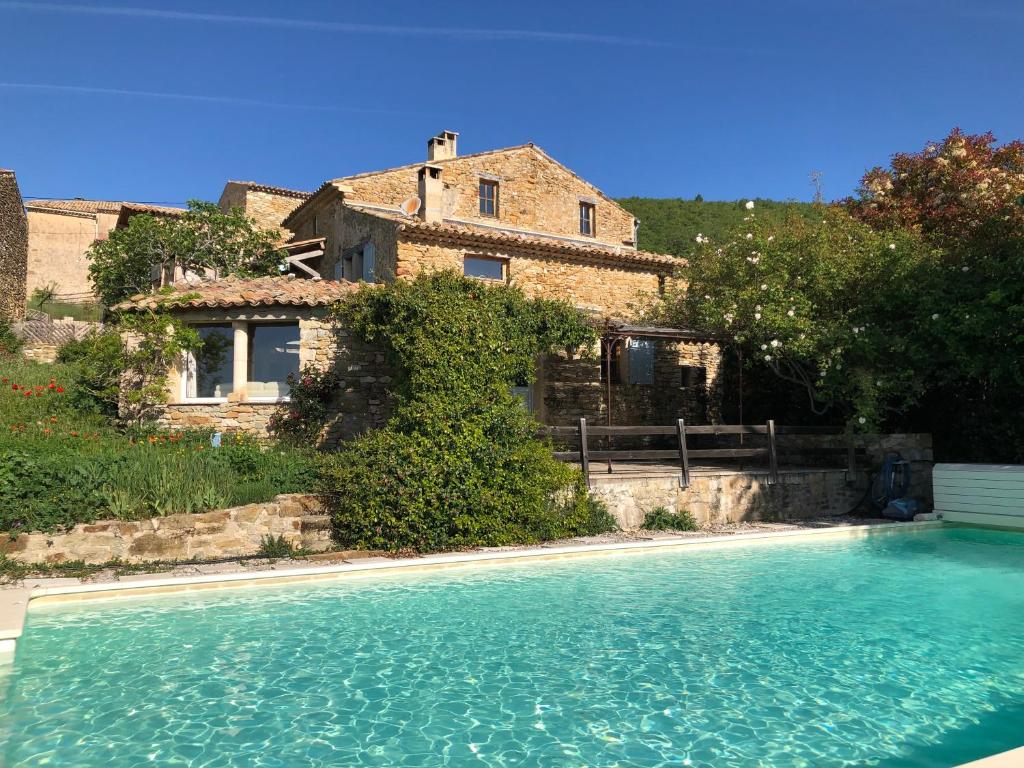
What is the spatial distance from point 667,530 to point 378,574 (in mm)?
5422

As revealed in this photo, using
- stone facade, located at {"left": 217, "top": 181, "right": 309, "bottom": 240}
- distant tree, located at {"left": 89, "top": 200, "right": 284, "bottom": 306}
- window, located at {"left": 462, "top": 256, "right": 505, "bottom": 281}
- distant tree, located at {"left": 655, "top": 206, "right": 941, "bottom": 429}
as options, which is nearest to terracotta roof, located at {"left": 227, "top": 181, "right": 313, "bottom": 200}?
stone facade, located at {"left": 217, "top": 181, "right": 309, "bottom": 240}

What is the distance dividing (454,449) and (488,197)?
46.5 feet

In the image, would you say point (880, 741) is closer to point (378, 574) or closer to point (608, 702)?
point (608, 702)

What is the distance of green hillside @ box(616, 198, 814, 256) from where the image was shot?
3469cm

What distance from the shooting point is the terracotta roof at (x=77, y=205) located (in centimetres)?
3314

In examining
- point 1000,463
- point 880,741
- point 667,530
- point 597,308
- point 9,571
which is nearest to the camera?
point 880,741

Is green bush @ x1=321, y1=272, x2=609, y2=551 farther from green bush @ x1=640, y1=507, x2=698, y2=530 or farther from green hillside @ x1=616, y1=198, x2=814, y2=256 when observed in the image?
green hillside @ x1=616, y1=198, x2=814, y2=256

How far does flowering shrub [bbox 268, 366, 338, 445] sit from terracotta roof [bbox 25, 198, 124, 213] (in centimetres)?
2662

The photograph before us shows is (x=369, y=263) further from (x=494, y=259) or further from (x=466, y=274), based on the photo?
(x=494, y=259)

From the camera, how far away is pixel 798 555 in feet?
33.5

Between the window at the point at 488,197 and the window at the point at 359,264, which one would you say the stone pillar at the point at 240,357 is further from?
the window at the point at 488,197

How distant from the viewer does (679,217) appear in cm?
3966

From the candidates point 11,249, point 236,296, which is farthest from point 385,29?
point 11,249

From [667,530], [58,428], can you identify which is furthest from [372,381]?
[667,530]
